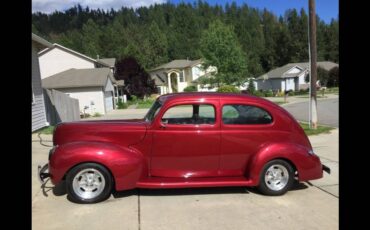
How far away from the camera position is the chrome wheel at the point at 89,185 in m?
6.09

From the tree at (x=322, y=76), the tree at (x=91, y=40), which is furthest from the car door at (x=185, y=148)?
the tree at (x=91, y=40)

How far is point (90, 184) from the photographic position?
611cm

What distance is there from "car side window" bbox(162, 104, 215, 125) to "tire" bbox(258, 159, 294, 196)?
1114 millimetres

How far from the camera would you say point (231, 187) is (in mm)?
6949

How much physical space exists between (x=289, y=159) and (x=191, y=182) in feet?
5.05

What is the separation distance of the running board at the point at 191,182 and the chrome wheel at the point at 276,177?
320 millimetres

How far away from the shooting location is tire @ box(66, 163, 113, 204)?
19.8 feet

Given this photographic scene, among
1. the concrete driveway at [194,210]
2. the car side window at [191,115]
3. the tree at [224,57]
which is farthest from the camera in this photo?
the tree at [224,57]

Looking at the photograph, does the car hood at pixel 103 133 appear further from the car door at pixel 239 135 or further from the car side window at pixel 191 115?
the car door at pixel 239 135

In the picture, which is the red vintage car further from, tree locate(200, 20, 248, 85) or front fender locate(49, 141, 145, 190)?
tree locate(200, 20, 248, 85)

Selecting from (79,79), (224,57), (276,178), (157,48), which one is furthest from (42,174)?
(157,48)
